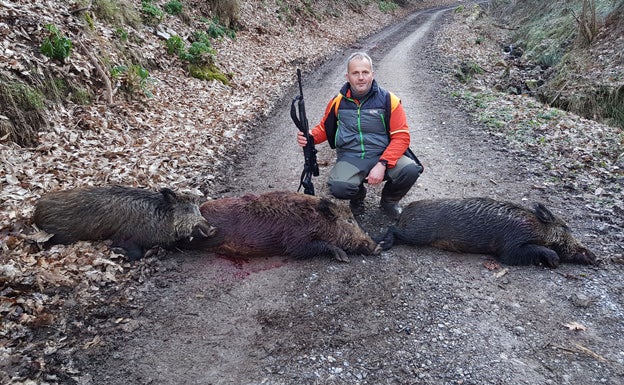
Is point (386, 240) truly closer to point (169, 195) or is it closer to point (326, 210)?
point (326, 210)

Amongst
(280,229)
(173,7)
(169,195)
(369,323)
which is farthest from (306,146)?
(173,7)

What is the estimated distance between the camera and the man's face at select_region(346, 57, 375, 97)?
192 inches

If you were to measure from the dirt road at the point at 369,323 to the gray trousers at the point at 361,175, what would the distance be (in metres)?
0.54

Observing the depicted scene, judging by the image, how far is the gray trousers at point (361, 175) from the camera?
17.2ft

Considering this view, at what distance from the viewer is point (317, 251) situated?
15.2 feet

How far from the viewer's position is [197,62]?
35.6 ft

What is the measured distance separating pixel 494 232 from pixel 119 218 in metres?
4.16

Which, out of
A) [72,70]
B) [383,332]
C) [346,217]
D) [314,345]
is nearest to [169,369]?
[314,345]

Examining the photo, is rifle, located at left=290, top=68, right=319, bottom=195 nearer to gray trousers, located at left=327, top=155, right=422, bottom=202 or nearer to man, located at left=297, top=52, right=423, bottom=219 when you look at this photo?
man, located at left=297, top=52, right=423, bottom=219

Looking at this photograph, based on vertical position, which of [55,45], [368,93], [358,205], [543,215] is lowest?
[358,205]

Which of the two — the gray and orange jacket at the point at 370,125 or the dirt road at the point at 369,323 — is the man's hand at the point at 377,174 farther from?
the dirt road at the point at 369,323

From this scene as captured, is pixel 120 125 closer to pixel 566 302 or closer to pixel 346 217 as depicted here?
pixel 346 217

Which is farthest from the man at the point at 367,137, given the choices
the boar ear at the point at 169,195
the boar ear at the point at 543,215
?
the boar ear at the point at 169,195

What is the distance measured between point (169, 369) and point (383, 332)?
1.78 meters
